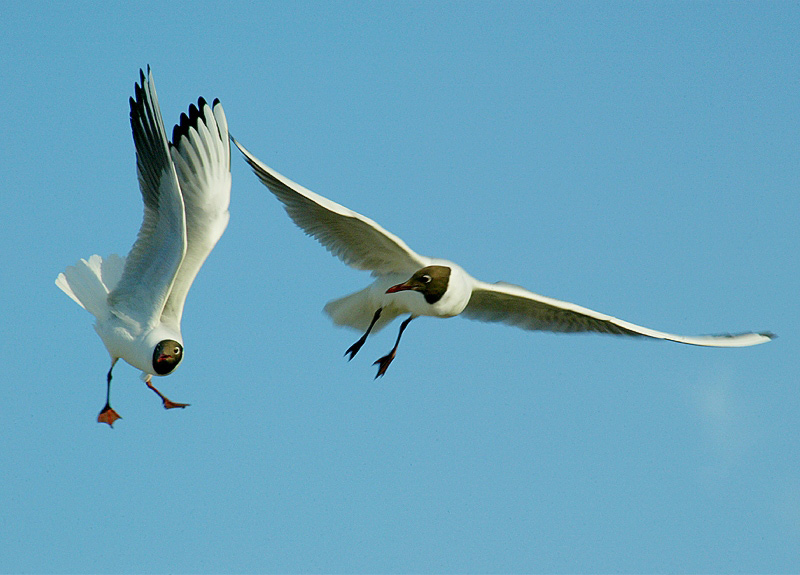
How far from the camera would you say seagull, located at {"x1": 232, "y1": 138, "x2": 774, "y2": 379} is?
8.18 meters

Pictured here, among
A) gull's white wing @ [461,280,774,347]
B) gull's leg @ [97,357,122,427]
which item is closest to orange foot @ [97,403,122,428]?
gull's leg @ [97,357,122,427]

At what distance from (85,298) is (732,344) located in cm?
537

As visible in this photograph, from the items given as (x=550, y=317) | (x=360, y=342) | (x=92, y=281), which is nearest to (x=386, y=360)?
(x=360, y=342)

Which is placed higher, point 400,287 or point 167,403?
point 400,287

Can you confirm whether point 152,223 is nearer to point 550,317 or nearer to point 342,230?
point 342,230

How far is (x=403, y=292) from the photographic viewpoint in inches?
Result: 329

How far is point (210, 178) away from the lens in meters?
8.34

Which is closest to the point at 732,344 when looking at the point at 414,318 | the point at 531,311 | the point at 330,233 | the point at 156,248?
the point at 531,311

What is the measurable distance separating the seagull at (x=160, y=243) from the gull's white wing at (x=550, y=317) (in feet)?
7.51

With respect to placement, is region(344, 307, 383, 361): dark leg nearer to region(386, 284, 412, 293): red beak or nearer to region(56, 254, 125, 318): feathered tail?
region(386, 284, 412, 293): red beak

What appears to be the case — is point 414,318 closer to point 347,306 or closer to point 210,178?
point 347,306

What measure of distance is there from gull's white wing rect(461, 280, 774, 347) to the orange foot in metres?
3.07

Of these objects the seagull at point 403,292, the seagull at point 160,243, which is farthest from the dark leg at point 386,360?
the seagull at point 160,243

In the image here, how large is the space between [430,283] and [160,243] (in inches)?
79.1
